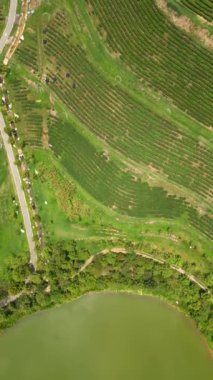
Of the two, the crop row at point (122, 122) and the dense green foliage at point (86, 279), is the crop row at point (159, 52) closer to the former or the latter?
the crop row at point (122, 122)

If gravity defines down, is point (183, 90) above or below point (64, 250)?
above

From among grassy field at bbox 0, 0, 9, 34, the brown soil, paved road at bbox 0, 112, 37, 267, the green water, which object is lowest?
the green water

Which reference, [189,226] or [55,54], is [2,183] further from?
[189,226]

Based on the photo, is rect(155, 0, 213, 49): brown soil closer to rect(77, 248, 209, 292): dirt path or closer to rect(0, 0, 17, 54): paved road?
rect(0, 0, 17, 54): paved road

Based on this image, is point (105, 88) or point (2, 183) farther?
point (2, 183)

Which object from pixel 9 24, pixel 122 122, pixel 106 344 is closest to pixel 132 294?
pixel 106 344

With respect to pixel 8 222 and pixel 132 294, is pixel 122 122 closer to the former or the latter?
pixel 8 222

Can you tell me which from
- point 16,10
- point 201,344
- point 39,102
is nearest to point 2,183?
point 39,102

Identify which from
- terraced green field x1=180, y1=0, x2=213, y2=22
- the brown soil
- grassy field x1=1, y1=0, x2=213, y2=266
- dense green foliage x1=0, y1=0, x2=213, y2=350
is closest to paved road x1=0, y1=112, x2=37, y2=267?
dense green foliage x1=0, y1=0, x2=213, y2=350
